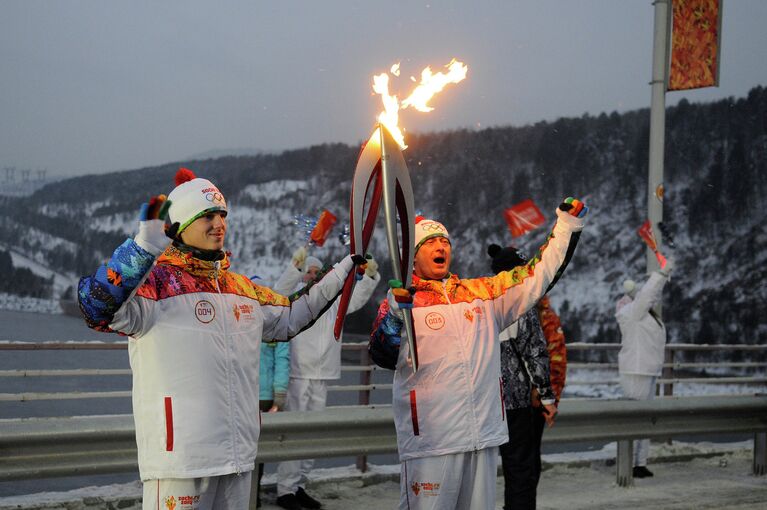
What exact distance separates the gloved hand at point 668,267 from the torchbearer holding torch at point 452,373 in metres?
3.88

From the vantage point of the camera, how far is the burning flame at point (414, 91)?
14.2 ft

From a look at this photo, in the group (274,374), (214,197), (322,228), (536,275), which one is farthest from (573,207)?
(274,374)

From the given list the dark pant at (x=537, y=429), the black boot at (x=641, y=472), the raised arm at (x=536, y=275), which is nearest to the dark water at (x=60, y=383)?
the raised arm at (x=536, y=275)

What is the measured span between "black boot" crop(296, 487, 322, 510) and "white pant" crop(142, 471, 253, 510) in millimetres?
3124

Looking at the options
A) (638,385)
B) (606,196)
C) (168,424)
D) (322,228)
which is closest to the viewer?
(168,424)

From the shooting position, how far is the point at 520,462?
525cm

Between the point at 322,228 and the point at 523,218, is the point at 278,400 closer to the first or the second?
the point at 322,228

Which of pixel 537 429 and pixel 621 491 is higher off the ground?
pixel 537 429

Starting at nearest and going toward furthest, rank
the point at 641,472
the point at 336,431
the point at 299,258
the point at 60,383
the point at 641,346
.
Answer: the point at 336,431 < the point at 299,258 < the point at 641,472 < the point at 641,346 < the point at 60,383

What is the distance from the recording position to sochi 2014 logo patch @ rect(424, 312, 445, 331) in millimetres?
4117

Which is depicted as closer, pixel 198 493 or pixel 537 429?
pixel 198 493

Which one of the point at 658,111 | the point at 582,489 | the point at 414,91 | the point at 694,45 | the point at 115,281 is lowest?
the point at 582,489

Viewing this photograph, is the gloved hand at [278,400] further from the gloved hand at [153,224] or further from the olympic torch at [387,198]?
the gloved hand at [153,224]

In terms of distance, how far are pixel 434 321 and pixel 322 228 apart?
7.78 feet
